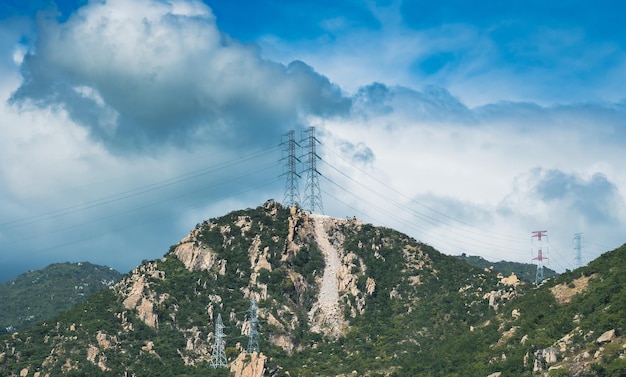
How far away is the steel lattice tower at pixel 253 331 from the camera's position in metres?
177

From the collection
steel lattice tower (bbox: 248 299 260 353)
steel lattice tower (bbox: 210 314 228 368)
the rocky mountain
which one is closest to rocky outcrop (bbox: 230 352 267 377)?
the rocky mountain

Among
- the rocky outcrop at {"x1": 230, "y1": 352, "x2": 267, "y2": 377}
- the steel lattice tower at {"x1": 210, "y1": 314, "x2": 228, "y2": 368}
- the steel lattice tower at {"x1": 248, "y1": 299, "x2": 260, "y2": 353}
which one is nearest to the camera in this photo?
the rocky outcrop at {"x1": 230, "y1": 352, "x2": 267, "y2": 377}

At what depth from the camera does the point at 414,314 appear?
646ft

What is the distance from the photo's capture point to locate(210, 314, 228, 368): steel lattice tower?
579ft

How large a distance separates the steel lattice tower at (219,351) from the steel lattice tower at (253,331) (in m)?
5.66

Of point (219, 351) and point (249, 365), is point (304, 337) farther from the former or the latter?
point (249, 365)

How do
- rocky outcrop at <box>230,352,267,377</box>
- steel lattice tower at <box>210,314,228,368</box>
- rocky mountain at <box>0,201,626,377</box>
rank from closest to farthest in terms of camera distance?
rocky mountain at <box>0,201,626,377</box> < rocky outcrop at <box>230,352,267,377</box> < steel lattice tower at <box>210,314,228,368</box>

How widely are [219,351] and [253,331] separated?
7791 mm

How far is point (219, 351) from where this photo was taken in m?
179

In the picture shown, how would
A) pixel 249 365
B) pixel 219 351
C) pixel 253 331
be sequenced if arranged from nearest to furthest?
1. pixel 249 365
2. pixel 219 351
3. pixel 253 331

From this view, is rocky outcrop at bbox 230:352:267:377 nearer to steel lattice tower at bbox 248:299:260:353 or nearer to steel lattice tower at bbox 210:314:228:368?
steel lattice tower at bbox 248:299:260:353

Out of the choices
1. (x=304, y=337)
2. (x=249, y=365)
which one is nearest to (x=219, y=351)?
(x=249, y=365)

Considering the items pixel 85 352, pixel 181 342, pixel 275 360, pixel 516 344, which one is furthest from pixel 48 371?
pixel 516 344

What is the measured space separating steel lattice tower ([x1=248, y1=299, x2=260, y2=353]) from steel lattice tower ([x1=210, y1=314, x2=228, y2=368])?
566 centimetres
